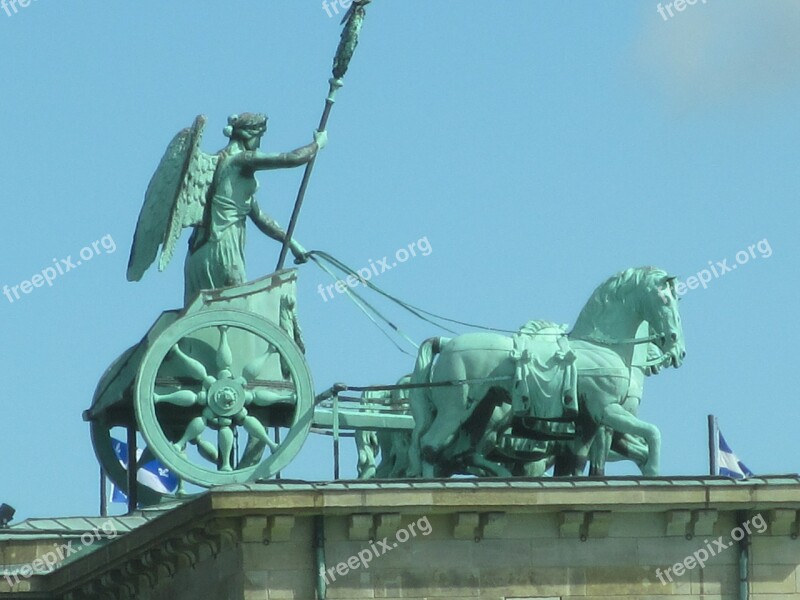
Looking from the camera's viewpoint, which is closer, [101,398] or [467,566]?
[467,566]

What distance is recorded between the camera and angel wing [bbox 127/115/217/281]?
167ft

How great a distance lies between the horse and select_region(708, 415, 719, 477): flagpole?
83 cm

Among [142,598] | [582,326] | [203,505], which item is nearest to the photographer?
[203,505]

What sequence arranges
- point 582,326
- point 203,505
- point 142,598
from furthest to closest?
point 582,326, point 142,598, point 203,505

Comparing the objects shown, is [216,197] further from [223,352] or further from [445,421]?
[445,421]

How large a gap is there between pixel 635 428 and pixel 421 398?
2677mm

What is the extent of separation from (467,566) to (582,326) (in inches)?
263

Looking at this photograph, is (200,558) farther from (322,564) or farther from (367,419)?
(367,419)

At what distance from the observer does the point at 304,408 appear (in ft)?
162

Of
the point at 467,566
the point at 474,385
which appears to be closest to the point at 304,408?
the point at 474,385

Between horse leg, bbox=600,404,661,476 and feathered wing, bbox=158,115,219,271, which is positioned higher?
feathered wing, bbox=158,115,219,271

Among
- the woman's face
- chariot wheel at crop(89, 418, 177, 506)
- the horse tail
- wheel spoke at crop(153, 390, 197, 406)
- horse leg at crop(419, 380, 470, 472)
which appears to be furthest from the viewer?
chariot wheel at crop(89, 418, 177, 506)
